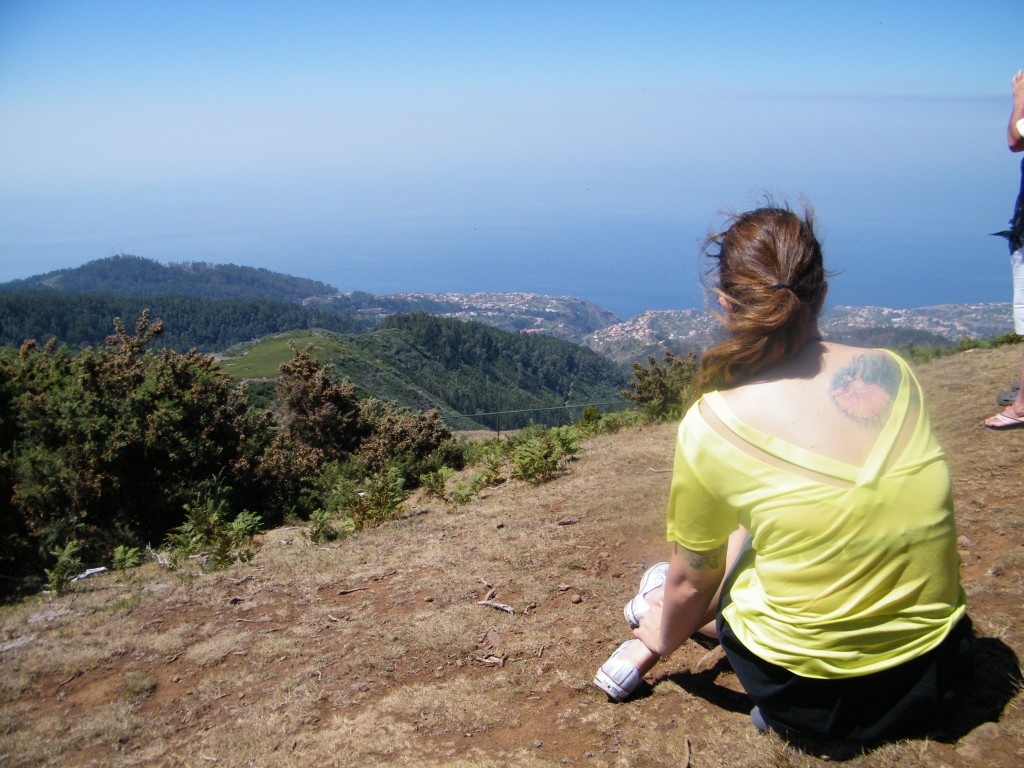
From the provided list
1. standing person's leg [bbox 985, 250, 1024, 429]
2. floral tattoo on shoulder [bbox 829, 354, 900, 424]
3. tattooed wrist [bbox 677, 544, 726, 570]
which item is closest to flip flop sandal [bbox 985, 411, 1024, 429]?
standing person's leg [bbox 985, 250, 1024, 429]

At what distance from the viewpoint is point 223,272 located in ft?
437

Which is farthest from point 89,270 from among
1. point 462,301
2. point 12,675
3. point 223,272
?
point 12,675

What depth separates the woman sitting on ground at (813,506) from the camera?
6.05ft

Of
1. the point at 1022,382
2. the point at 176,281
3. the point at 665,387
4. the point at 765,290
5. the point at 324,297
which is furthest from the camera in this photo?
the point at 324,297

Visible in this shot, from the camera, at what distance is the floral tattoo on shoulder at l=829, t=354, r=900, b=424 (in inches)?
74.8

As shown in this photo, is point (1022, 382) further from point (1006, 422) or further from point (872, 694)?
point (872, 694)

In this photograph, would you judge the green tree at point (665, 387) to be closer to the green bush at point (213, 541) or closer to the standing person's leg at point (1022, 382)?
the standing person's leg at point (1022, 382)

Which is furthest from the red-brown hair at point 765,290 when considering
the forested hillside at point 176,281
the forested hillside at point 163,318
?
the forested hillside at point 176,281


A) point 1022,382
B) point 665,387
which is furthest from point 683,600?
point 665,387

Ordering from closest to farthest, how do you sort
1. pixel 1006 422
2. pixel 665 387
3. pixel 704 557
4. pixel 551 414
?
pixel 704 557
pixel 1006 422
pixel 665 387
pixel 551 414

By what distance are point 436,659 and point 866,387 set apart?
241 centimetres

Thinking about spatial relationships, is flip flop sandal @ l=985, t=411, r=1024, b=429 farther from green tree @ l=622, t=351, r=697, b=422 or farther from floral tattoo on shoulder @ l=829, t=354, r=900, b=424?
floral tattoo on shoulder @ l=829, t=354, r=900, b=424

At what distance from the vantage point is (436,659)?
3.43 metres

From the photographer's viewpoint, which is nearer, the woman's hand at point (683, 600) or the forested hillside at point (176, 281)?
the woman's hand at point (683, 600)
